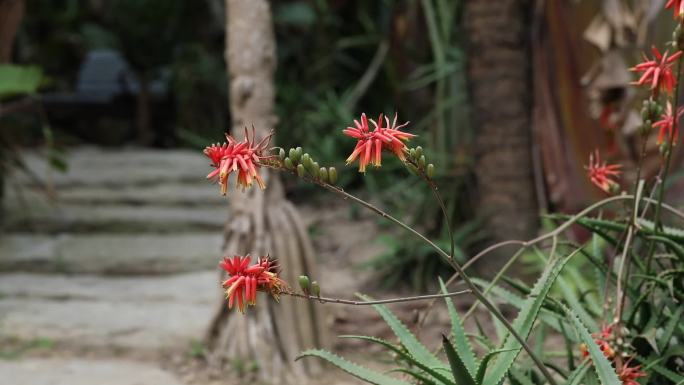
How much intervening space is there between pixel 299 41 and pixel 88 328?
4.84m

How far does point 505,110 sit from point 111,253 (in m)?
2.50

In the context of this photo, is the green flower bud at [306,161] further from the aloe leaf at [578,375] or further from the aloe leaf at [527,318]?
the aloe leaf at [578,375]

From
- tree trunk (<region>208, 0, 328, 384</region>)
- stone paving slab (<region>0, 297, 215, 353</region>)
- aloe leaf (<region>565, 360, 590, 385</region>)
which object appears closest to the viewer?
aloe leaf (<region>565, 360, 590, 385</region>)

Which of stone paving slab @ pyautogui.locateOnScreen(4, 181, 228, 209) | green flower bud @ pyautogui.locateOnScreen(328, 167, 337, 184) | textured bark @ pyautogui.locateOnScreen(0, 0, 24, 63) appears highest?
textured bark @ pyautogui.locateOnScreen(0, 0, 24, 63)

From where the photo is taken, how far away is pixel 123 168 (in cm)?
720

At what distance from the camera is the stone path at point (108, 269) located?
13.3 ft

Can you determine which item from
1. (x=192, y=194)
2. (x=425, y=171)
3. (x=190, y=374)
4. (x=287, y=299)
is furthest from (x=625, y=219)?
(x=192, y=194)

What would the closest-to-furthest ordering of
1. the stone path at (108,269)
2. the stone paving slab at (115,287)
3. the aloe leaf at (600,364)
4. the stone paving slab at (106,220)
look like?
1. the aloe leaf at (600,364)
2. the stone path at (108,269)
3. the stone paving slab at (115,287)
4. the stone paving slab at (106,220)

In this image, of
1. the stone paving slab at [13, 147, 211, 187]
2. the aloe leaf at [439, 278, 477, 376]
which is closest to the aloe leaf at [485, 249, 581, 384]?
the aloe leaf at [439, 278, 477, 376]

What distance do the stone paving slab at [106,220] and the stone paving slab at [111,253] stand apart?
80 millimetres

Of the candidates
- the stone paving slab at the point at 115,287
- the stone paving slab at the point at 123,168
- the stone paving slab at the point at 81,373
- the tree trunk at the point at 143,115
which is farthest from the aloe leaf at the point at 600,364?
the tree trunk at the point at 143,115

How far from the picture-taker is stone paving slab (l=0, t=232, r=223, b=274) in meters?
5.44

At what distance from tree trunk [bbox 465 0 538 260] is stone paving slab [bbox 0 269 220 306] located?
1.48 meters

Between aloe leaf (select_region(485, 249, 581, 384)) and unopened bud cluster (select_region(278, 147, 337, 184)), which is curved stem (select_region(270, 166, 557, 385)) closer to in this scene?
unopened bud cluster (select_region(278, 147, 337, 184))
